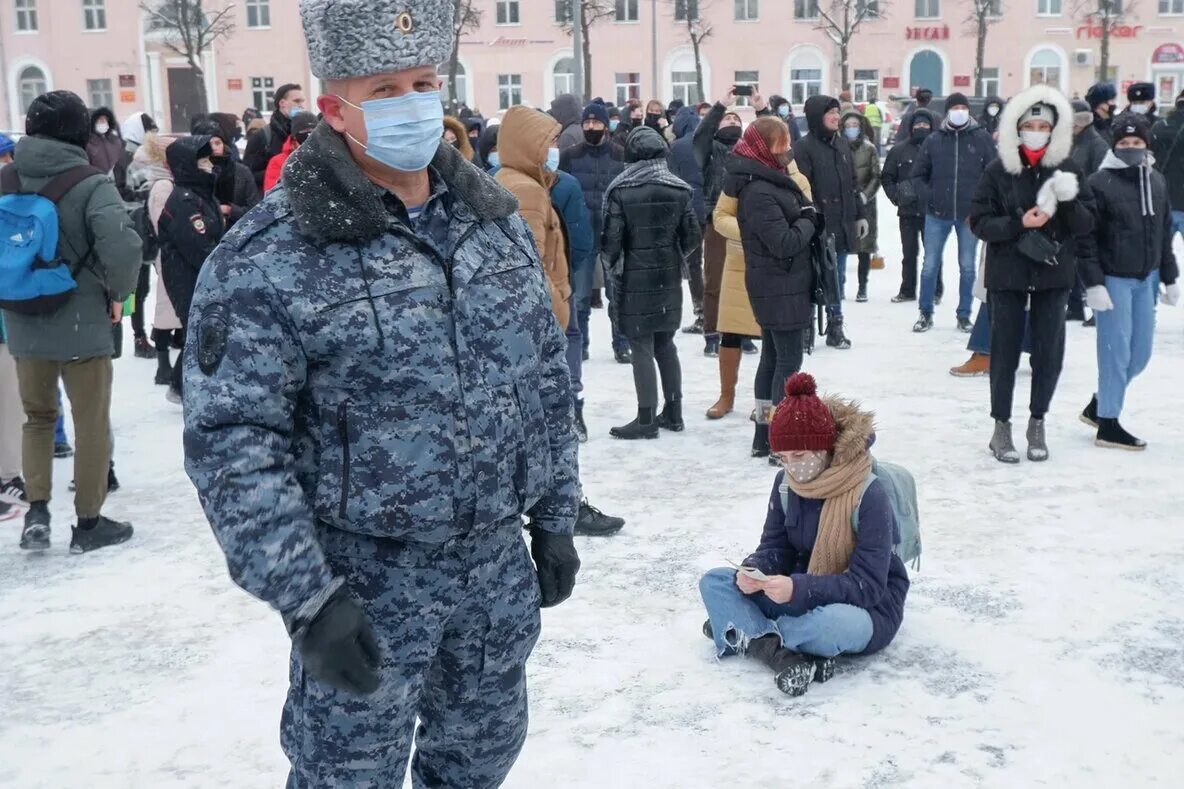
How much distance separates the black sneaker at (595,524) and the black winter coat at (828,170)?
14.8 ft

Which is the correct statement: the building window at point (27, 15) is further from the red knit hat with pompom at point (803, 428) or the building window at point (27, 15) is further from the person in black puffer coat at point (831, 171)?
the red knit hat with pompom at point (803, 428)

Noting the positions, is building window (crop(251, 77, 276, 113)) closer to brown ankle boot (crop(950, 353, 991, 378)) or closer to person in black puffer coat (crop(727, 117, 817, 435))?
brown ankle boot (crop(950, 353, 991, 378))

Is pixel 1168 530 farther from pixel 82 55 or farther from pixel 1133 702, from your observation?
pixel 82 55

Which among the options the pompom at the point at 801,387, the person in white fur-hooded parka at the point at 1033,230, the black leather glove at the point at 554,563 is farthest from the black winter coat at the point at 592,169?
the black leather glove at the point at 554,563

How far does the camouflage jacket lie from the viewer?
204cm

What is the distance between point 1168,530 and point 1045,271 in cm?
148

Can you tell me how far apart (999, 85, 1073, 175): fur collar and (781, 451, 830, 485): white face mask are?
9.95 feet

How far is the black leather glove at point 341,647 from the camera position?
6.76 feet

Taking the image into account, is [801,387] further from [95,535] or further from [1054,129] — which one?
[95,535]

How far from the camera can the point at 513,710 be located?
2.47m

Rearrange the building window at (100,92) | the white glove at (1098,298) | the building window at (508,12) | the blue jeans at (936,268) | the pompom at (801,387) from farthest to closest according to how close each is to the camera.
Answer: the building window at (508,12) < the building window at (100,92) < the blue jeans at (936,268) < the white glove at (1098,298) < the pompom at (801,387)

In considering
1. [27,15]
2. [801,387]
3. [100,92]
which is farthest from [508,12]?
[801,387]

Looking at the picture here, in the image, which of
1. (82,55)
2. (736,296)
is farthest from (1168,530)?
(82,55)

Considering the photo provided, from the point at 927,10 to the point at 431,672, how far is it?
164 ft
